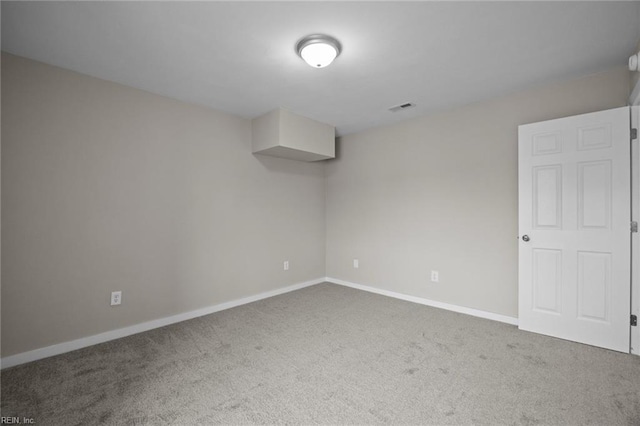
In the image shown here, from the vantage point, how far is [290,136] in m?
3.59

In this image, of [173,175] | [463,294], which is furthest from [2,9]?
[463,294]

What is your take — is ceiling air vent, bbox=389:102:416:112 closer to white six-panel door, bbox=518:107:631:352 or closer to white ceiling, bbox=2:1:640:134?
white ceiling, bbox=2:1:640:134

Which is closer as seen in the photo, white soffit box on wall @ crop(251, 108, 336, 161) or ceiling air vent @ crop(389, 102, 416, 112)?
ceiling air vent @ crop(389, 102, 416, 112)

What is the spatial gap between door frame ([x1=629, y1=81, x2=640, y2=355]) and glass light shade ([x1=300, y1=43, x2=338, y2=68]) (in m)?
2.50

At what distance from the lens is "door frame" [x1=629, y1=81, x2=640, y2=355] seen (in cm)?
236

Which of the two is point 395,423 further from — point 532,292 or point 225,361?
point 532,292

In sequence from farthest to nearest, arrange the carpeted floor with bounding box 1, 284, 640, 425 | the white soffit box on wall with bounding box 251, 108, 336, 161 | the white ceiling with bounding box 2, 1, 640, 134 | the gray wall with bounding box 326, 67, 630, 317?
1. the white soffit box on wall with bounding box 251, 108, 336, 161
2. the gray wall with bounding box 326, 67, 630, 317
3. the white ceiling with bounding box 2, 1, 640, 134
4. the carpeted floor with bounding box 1, 284, 640, 425

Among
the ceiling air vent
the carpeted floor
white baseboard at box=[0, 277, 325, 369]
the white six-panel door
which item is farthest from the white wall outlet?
the white six-panel door

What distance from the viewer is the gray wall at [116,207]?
231cm

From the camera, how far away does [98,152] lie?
8.79 feet

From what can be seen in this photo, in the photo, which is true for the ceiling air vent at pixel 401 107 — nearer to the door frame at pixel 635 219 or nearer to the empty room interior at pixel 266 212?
the empty room interior at pixel 266 212

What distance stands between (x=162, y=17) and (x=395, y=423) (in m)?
2.88

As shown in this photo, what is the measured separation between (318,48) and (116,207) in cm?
238

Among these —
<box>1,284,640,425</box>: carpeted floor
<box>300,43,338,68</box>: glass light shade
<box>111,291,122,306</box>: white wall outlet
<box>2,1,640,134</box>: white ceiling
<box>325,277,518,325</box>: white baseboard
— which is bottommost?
<box>1,284,640,425</box>: carpeted floor
